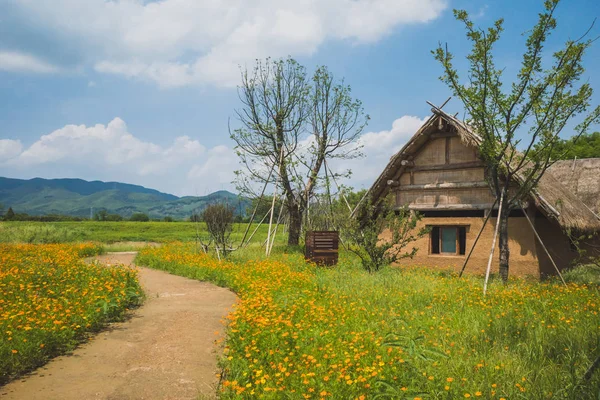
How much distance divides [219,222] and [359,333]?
36.5 ft

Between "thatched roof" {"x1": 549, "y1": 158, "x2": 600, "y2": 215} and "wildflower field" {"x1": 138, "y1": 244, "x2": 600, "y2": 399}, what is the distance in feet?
27.4

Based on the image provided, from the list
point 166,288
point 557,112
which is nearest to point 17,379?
point 166,288

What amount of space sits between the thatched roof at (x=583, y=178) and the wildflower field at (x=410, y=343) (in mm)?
8347

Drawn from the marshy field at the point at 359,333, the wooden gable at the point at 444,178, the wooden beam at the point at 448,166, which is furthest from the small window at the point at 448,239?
the marshy field at the point at 359,333

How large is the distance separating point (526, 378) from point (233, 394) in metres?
3.08

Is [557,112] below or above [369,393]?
above

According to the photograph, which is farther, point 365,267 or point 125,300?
point 365,267

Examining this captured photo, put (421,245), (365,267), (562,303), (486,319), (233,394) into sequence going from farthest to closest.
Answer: (421,245), (365,267), (562,303), (486,319), (233,394)

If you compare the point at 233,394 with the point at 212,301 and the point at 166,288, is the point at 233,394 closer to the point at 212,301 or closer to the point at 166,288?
the point at 212,301

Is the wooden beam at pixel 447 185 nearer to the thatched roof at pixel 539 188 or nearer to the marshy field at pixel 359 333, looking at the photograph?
the thatched roof at pixel 539 188

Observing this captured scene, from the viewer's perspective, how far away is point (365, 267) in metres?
12.7

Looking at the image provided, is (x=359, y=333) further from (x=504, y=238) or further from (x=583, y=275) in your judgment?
(x=583, y=275)

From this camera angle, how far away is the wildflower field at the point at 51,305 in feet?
18.0

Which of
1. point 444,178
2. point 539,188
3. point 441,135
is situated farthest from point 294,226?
point 539,188
